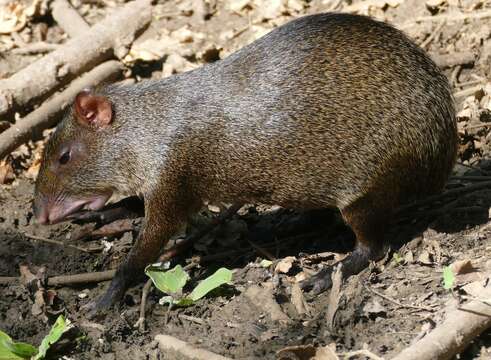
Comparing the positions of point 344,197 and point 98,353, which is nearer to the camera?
point 98,353

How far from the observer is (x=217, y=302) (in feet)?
16.2

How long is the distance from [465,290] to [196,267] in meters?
1.91

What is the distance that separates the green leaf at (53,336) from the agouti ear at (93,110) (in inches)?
50.5

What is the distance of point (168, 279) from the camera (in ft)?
16.2

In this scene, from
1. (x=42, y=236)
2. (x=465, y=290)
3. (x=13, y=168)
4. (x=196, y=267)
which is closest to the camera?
(x=465, y=290)

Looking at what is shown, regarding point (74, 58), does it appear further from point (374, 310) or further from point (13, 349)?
point (374, 310)

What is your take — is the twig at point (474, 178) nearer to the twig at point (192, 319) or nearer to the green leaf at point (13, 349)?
the twig at point (192, 319)

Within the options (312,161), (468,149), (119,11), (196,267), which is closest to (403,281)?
(312,161)

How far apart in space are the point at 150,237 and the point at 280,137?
40.0 inches

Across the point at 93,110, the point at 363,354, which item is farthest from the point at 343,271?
the point at 93,110

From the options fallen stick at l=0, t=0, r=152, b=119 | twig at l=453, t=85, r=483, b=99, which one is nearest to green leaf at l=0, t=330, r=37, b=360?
fallen stick at l=0, t=0, r=152, b=119

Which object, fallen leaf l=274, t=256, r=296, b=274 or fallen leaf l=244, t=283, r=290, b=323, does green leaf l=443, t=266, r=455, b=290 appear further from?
fallen leaf l=274, t=256, r=296, b=274

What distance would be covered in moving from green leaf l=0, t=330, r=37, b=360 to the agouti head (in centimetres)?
110

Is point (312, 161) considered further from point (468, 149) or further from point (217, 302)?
point (468, 149)
